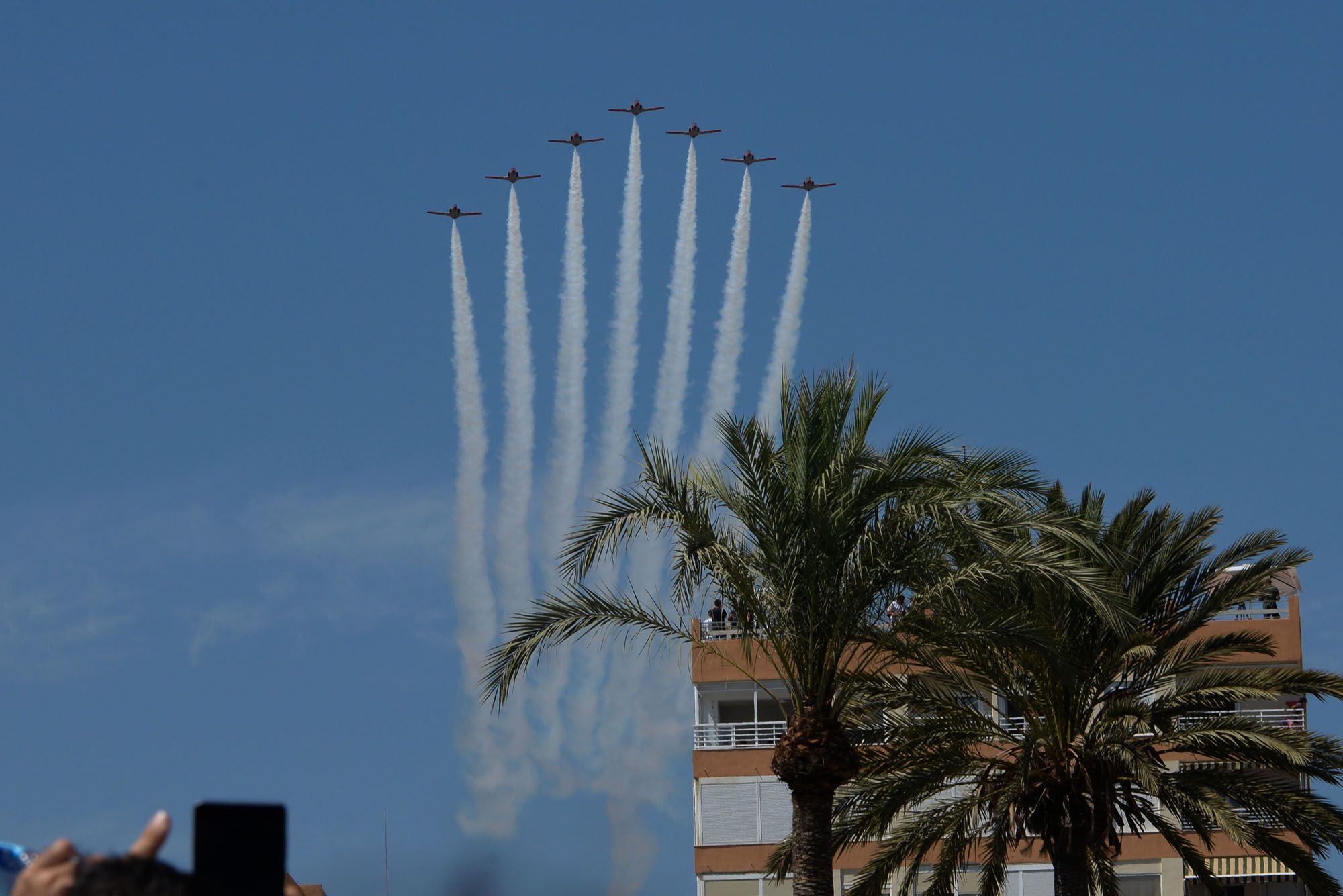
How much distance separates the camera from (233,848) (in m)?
3.45

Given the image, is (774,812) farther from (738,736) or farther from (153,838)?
(153,838)

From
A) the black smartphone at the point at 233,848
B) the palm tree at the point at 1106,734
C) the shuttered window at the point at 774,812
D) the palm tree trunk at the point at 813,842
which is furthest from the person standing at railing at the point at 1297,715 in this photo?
the black smartphone at the point at 233,848

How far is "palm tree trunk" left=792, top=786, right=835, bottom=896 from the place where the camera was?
20.8 m

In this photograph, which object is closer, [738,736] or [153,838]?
[153,838]

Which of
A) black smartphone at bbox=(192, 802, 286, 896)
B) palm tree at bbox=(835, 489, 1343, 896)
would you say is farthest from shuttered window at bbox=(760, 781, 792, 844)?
black smartphone at bbox=(192, 802, 286, 896)

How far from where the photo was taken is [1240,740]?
77.3 ft

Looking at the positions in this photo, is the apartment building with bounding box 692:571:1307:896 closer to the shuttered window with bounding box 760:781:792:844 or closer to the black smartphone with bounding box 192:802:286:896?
the shuttered window with bounding box 760:781:792:844

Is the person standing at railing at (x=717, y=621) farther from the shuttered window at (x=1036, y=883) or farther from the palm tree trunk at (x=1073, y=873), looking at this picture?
the palm tree trunk at (x=1073, y=873)

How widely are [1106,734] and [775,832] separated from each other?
17.4 meters

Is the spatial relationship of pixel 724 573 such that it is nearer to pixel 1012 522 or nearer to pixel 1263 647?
pixel 1012 522

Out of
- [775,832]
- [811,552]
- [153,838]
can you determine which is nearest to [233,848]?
[153,838]

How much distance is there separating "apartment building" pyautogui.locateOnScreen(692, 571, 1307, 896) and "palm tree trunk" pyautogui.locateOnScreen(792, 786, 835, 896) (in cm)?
1815

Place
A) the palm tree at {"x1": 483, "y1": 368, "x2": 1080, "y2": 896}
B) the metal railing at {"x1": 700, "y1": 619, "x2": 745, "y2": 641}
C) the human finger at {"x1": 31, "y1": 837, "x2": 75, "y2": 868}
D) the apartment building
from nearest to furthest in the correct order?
the human finger at {"x1": 31, "y1": 837, "x2": 75, "y2": 868} < the palm tree at {"x1": 483, "y1": 368, "x2": 1080, "y2": 896} < the apartment building < the metal railing at {"x1": 700, "y1": 619, "x2": 745, "y2": 641}

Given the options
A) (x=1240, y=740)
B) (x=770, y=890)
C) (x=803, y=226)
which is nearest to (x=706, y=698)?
(x=770, y=890)
